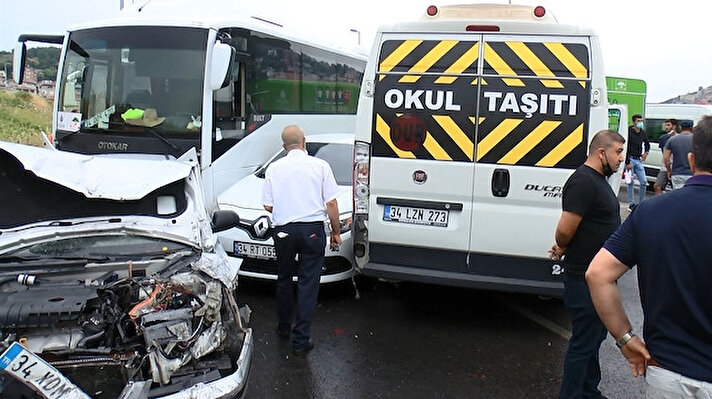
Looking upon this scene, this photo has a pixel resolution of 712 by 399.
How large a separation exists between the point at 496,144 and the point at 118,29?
16.7 ft

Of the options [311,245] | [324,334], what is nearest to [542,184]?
[311,245]

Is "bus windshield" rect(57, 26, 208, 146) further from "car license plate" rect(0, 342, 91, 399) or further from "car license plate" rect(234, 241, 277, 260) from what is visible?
"car license plate" rect(0, 342, 91, 399)

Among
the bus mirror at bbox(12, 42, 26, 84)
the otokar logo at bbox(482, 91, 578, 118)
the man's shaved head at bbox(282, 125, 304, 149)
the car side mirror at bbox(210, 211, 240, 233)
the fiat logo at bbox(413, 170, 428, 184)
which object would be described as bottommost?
the car side mirror at bbox(210, 211, 240, 233)

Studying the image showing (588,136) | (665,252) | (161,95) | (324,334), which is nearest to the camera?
(665,252)

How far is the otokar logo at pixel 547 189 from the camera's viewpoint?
14.1 ft

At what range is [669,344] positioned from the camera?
77.9 inches

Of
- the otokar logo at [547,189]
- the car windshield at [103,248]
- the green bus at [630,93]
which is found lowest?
the car windshield at [103,248]

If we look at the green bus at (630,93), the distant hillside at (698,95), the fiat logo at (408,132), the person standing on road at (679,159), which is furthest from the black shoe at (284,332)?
the distant hillside at (698,95)

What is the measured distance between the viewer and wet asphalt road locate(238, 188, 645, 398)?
12.9ft

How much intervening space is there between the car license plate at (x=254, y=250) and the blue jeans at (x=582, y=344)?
2.94m

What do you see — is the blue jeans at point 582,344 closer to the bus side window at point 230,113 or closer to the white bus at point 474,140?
the white bus at point 474,140

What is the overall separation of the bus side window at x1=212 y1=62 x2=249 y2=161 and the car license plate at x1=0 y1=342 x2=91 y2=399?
15.3 ft


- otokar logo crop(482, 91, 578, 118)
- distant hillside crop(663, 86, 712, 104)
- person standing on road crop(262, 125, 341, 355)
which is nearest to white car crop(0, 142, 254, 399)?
person standing on road crop(262, 125, 341, 355)

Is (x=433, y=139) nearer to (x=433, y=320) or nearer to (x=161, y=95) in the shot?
(x=433, y=320)
